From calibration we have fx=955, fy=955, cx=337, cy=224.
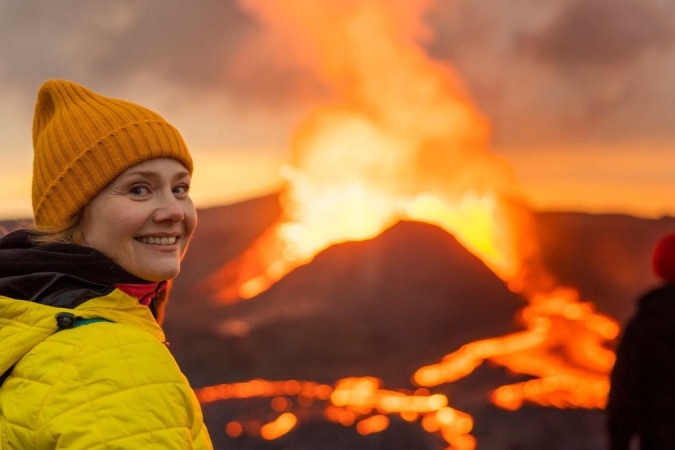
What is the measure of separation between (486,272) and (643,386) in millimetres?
7904

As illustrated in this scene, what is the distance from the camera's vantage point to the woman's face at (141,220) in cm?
179

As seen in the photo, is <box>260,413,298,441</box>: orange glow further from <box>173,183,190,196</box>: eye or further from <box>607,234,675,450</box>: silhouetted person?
<box>173,183,190,196</box>: eye

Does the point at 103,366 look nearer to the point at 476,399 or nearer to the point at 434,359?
the point at 476,399

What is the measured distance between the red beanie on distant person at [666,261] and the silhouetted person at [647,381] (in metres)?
0.05

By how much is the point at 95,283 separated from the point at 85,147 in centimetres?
30

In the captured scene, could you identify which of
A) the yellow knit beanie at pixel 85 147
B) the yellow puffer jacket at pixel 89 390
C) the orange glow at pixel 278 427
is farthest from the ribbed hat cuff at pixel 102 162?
the orange glow at pixel 278 427

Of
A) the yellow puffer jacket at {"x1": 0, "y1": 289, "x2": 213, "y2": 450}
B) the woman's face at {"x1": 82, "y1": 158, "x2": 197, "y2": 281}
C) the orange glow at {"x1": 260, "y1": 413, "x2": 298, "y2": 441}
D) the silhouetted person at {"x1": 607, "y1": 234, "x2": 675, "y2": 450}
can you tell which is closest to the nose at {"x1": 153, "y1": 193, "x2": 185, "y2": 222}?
the woman's face at {"x1": 82, "y1": 158, "x2": 197, "y2": 281}

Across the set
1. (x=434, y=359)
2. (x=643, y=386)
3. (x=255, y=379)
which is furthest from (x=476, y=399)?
(x=643, y=386)

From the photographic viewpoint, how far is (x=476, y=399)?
9188 millimetres

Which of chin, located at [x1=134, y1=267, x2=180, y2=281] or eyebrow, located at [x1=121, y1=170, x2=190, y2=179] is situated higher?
eyebrow, located at [x1=121, y1=170, x2=190, y2=179]

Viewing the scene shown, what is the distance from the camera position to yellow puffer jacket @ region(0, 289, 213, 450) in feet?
4.49

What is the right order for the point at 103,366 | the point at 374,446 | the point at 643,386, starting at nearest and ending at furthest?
the point at 103,366 < the point at 643,386 < the point at 374,446

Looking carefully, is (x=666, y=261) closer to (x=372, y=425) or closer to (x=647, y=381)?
(x=647, y=381)

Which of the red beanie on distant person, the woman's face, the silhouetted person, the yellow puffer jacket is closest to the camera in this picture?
the yellow puffer jacket
